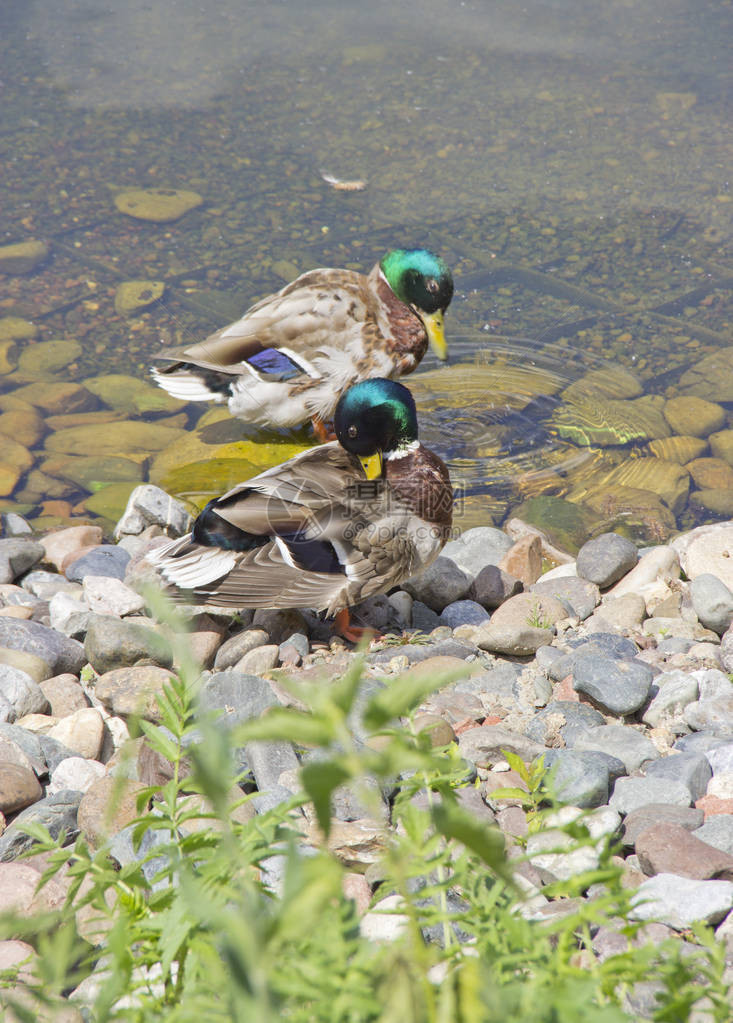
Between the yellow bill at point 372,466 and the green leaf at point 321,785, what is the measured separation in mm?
2992

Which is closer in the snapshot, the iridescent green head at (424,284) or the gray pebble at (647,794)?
the gray pebble at (647,794)

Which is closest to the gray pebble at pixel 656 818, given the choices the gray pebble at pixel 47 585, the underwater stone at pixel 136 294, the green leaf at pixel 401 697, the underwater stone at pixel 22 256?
the green leaf at pixel 401 697

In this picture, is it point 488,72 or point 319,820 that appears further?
point 488,72

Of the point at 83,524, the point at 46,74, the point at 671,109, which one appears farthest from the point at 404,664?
the point at 46,74

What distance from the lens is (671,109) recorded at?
28.1 ft

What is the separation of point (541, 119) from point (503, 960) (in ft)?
28.7

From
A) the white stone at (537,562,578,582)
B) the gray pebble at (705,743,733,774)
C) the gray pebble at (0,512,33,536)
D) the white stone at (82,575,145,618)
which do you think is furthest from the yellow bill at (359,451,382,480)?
the gray pebble at (0,512,33,536)

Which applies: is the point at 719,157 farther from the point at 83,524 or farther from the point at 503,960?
the point at 503,960

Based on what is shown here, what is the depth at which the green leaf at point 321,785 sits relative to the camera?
551mm

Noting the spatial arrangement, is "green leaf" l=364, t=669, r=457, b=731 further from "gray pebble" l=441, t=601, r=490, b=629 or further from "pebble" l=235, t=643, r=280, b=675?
"gray pebble" l=441, t=601, r=490, b=629

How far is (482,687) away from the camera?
2.87 m

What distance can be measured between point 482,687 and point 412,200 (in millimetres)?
5552

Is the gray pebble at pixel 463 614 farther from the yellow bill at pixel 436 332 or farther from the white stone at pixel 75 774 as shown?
the yellow bill at pixel 436 332

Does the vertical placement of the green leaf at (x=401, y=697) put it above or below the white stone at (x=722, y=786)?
above
